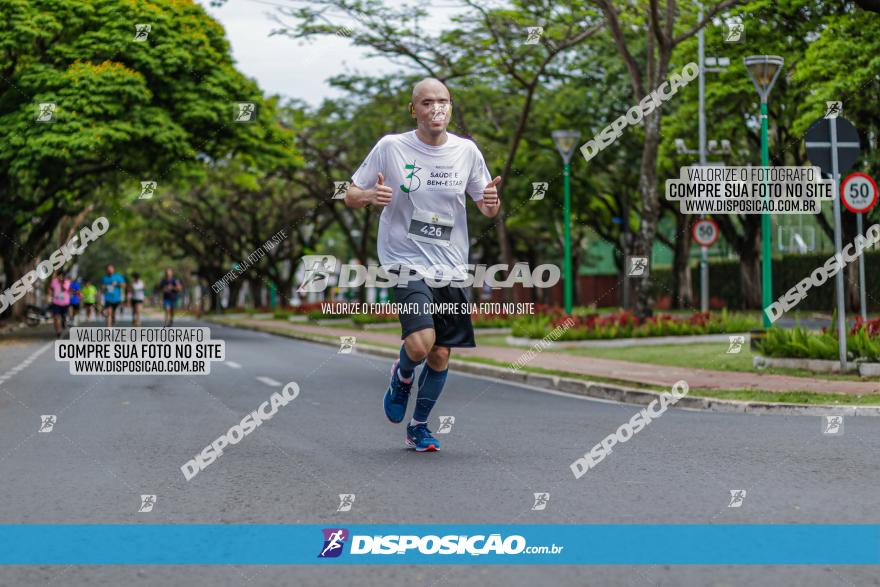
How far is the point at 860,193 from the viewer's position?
13484 mm

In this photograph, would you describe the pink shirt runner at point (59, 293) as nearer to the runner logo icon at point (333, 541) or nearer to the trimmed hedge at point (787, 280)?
the trimmed hedge at point (787, 280)

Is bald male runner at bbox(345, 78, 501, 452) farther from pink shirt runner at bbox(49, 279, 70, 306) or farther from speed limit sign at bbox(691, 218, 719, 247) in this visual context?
pink shirt runner at bbox(49, 279, 70, 306)

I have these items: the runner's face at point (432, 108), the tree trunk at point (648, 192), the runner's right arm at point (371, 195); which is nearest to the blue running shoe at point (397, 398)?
the runner's right arm at point (371, 195)

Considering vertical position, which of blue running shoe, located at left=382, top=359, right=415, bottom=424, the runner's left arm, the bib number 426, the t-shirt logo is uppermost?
the t-shirt logo

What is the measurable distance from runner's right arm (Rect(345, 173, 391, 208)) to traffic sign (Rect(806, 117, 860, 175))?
7573mm

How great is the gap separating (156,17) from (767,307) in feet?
58.2

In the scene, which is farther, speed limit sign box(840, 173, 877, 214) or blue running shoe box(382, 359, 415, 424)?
speed limit sign box(840, 173, 877, 214)

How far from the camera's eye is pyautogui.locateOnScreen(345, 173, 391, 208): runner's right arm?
6395 millimetres

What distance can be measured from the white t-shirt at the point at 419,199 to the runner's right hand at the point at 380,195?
0.68 ft

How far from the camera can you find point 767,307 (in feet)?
55.4

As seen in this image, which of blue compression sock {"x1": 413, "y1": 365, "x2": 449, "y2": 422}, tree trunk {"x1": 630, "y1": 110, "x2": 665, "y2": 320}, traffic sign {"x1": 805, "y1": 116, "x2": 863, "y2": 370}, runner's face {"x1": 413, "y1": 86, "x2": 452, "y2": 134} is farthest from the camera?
tree trunk {"x1": 630, "y1": 110, "x2": 665, "y2": 320}

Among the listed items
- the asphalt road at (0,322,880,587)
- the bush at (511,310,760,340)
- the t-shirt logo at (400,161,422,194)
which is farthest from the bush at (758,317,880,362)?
the t-shirt logo at (400,161,422,194)

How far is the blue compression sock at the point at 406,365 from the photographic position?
22.4ft

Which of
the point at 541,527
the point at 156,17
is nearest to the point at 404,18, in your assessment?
the point at 156,17
